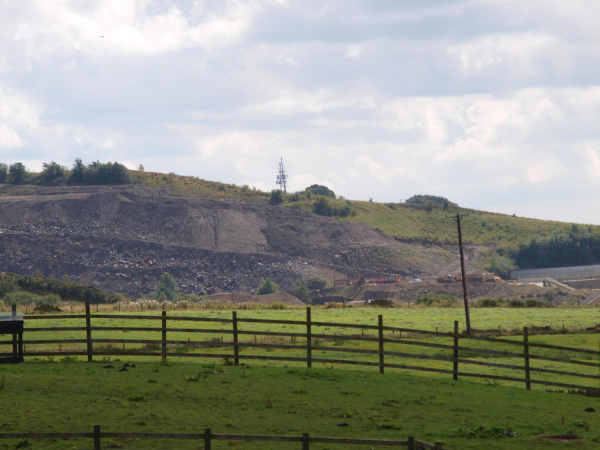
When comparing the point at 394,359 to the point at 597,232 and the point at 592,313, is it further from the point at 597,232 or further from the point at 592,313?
the point at 597,232

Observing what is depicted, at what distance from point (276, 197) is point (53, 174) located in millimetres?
53739

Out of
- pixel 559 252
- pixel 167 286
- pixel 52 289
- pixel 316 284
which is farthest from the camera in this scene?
pixel 559 252

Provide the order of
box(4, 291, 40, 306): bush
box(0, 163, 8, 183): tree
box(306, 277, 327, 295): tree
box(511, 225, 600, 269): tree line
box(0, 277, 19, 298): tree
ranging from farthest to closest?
box(0, 163, 8, 183): tree
box(511, 225, 600, 269): tree line
box(306, 277, 327, 295): tree
box(0, 277, 19, 298): tree
box(4, 291, 40, 306): bush

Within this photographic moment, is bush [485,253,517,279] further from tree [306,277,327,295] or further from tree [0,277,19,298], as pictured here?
tree [0,277,19,298]

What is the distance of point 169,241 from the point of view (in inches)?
6161

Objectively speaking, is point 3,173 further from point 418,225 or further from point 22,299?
point 22,299

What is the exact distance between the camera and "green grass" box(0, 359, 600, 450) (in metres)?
15.4

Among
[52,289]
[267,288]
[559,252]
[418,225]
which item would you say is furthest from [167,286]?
[559,252]

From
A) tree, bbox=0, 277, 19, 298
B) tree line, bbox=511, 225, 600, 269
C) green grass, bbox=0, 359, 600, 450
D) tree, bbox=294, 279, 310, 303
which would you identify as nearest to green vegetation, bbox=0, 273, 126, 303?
tree, bbox=0, 277, 19, 298

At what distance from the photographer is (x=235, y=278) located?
142m

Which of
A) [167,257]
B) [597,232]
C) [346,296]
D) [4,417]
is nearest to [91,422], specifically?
[4,417]

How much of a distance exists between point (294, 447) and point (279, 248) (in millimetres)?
146386

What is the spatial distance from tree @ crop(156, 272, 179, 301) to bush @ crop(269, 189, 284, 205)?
64644mm

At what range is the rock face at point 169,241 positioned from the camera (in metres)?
141
